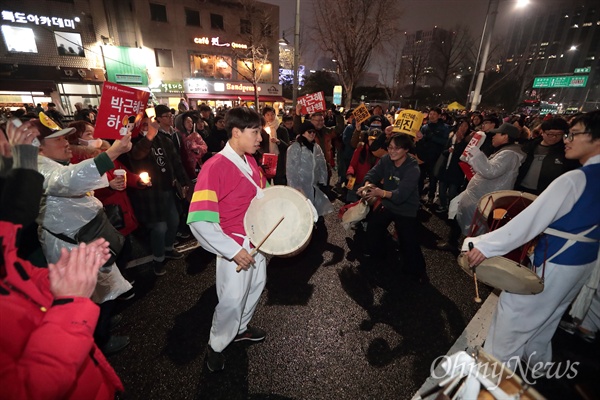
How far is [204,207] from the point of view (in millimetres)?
2197

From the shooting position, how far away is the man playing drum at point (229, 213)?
7.23ft

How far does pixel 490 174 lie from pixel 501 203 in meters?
1.49

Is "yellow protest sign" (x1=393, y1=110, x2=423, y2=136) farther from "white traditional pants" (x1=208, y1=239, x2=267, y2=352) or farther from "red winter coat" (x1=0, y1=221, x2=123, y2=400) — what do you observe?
"red winter coat" (x1=0, y1=221, x2=123, y2=400)

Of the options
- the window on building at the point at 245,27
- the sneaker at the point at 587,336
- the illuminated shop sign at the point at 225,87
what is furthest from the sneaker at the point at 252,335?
the window on building at the point at 245,27

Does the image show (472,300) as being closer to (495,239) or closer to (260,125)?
(495,239)

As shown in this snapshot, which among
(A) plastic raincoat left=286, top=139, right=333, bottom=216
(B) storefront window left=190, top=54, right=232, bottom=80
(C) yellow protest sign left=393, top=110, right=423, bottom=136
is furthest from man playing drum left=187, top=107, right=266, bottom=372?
(B) storefront window left=190, top=54, right=232, bottom=80

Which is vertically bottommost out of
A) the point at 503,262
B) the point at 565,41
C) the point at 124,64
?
the point at 503,262

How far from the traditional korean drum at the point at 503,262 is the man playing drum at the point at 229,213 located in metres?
1.92

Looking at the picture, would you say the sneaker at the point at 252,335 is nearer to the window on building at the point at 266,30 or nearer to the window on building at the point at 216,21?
the window on building at the point at 266,30

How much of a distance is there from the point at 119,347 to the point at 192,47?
30.9 m

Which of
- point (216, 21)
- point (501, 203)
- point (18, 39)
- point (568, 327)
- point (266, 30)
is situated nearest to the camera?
point (501, 203)

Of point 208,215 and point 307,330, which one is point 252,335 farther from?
point 208,215

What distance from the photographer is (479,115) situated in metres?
9.27
